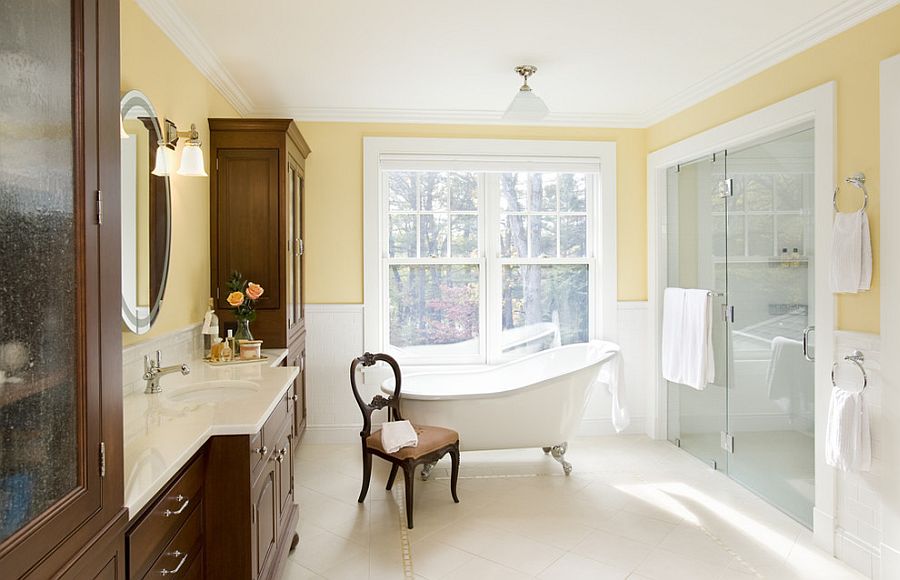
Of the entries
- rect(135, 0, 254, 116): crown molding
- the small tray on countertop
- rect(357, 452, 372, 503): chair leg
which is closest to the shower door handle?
rect(357, 452, 372, 503): chair leg

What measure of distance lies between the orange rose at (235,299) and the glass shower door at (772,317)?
2997 millimetres

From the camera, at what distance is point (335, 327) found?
4.61 metres

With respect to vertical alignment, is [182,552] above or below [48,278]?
below

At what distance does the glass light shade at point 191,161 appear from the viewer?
9.50 ft

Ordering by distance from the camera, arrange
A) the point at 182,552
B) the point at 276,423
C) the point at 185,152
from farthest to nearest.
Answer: the point at 185,152 → the point at 276,423 → the point at 182,552

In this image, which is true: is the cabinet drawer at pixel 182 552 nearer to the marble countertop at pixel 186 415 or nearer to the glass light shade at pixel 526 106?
the marble countertop at pixel 186 415

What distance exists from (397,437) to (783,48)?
294cm

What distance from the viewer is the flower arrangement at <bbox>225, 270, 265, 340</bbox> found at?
337 centimetres

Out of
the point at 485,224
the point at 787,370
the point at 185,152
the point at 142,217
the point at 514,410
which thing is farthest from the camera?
the point at 485,224

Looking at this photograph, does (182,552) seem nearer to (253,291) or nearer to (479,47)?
(253,291)

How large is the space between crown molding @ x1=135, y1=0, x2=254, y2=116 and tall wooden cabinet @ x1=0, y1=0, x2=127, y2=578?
1696 mm

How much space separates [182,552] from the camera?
5.44ft

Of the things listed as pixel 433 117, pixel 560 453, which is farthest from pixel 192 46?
pixel 560 453

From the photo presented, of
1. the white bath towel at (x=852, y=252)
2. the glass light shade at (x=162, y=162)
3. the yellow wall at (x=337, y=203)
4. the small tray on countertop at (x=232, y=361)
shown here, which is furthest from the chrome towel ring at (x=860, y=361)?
the glass light shade at (x=162, y=162)
